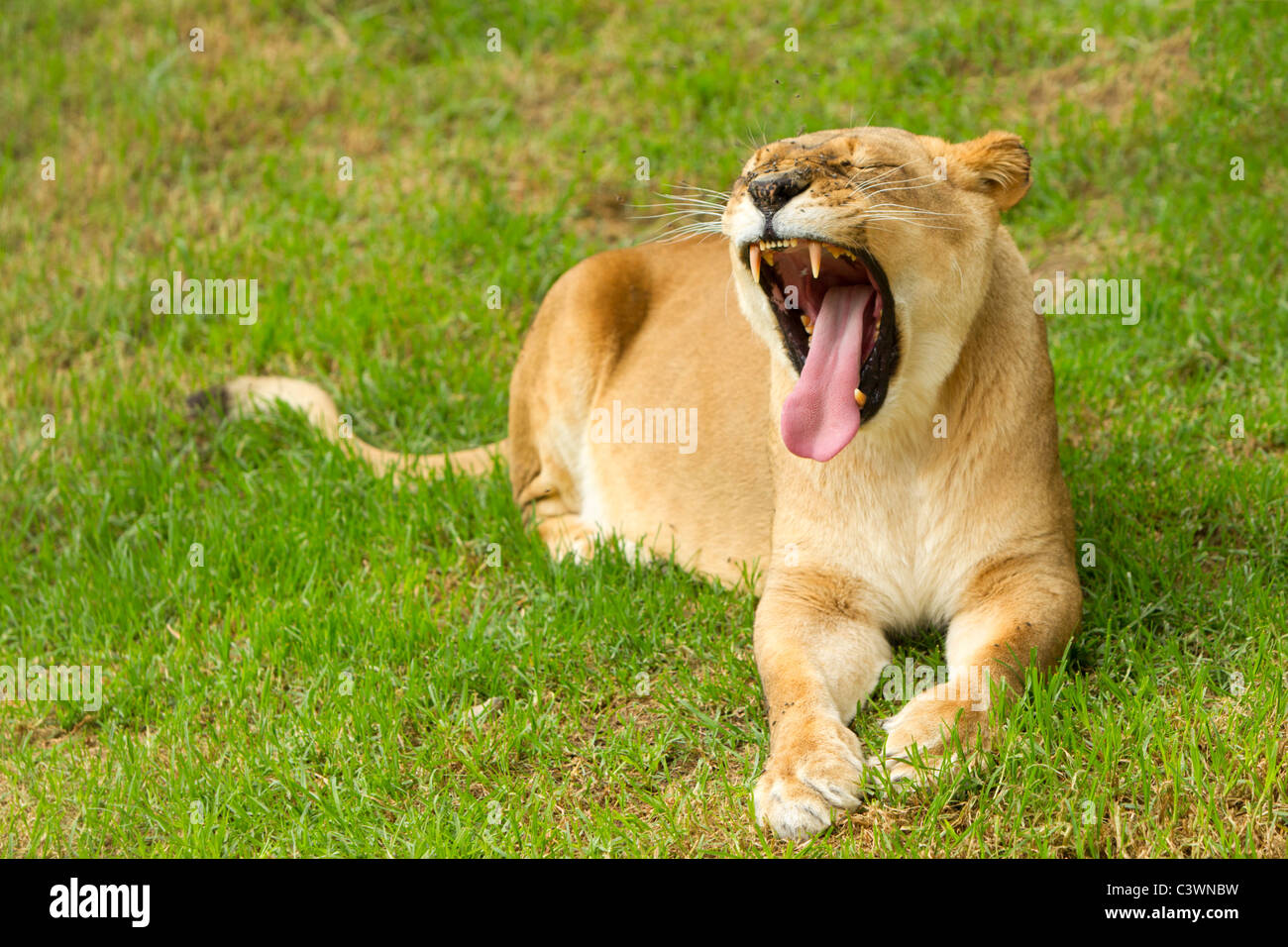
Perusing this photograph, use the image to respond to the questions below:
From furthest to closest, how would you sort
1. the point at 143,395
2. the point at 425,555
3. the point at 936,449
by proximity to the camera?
the point at 143,395
the point at 425,555
the point at 936,449

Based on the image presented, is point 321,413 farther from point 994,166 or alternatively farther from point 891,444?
point 994,166

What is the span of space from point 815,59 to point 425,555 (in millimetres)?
4232

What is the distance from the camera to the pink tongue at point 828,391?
3.53m

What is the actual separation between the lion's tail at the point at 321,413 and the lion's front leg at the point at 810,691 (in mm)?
1942

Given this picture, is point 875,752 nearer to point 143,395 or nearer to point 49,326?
point 143,395

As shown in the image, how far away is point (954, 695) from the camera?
3.38 m

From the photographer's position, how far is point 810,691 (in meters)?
3.49

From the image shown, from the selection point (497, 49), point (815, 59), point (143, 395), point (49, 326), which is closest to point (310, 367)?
point (143, 395)
